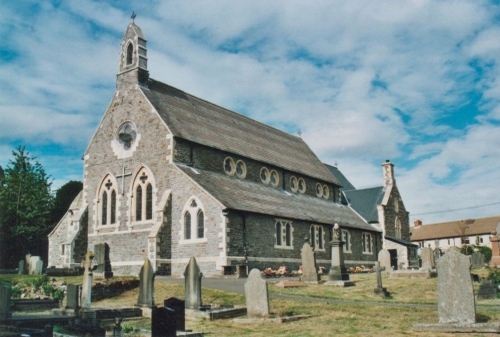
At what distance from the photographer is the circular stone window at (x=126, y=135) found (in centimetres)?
3195

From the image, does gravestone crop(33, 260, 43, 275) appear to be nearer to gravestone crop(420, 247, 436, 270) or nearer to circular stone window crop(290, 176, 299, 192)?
circular stone window crop(290, 176, 299, 192)

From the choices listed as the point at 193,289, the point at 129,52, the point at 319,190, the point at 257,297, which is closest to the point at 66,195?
the point at 129,52

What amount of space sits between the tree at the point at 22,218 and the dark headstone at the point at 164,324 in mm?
35786

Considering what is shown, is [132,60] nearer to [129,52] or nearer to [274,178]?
[129,52]

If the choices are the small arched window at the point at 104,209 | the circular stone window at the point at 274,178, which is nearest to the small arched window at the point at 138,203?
the small arched window at the point at 104,209

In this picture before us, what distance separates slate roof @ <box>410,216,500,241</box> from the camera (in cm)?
8225

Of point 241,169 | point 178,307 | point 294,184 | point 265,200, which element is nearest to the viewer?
point 178,307

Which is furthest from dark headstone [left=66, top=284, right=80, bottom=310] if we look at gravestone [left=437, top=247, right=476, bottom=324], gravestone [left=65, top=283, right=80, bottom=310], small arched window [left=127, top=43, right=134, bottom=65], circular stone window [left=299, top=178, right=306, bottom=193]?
circular stone window [left=299, top=178, right=306, bottom=193]

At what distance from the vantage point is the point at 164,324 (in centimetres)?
980

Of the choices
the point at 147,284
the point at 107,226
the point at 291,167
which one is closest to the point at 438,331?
the point at 147,284

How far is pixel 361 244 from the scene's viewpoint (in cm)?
4172

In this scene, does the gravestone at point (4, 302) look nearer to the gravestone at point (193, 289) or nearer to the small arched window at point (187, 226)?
the gravestone at point (193, 289)

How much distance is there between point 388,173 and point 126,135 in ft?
91.1

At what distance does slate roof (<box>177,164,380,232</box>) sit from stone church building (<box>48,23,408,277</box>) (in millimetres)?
113
